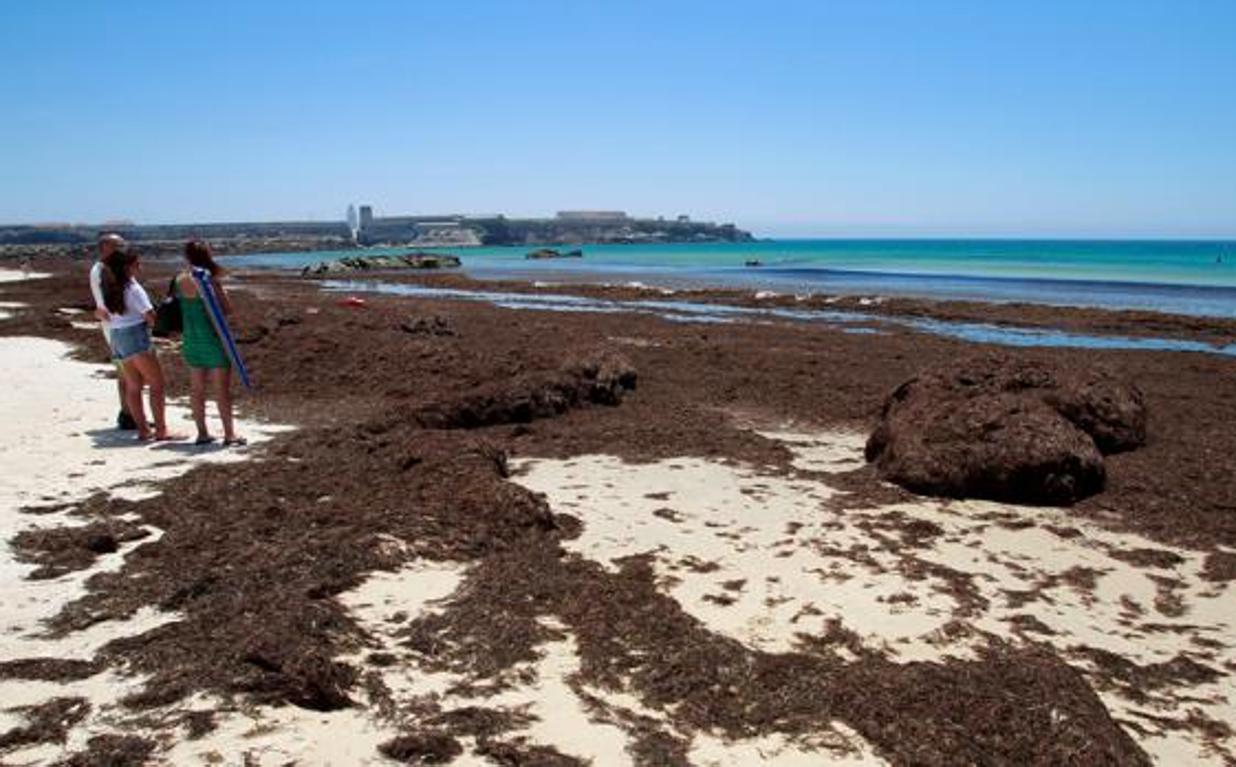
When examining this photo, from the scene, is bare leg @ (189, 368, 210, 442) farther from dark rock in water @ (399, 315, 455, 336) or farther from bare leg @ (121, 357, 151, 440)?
dark rock in water @ (399, 315, 455, 336)

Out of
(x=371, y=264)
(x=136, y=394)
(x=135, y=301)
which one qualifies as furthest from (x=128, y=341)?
(x=371, y=264)

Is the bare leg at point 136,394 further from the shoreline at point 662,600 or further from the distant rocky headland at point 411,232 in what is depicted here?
the distant rocky headland at point 411,232

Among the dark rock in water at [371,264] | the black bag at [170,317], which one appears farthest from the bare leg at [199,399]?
the dark rock in water at [371,264]

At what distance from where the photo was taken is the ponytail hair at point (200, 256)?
319 inches

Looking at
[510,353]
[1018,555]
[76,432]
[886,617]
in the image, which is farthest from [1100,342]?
[76,432]

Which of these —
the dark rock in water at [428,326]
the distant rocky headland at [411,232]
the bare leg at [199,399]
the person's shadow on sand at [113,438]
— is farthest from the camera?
the distant rocky headland at [411,232]

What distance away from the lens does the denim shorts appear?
824 centimetres

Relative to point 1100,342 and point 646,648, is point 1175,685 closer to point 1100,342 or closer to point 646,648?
point 646,648

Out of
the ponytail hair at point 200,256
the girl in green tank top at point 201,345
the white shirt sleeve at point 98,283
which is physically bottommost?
the girl in green tank top at point 201,345

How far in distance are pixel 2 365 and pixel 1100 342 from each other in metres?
20.3

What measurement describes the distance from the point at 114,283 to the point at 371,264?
56200 millimetres

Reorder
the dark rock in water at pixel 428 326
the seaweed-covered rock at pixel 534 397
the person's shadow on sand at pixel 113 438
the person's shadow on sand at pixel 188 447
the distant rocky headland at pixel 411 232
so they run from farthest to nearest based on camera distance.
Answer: the distant rocky headland at pixel 411 232 → the dark rock in water at pixel 428 326 → the seaweed-covered rock at pixel 534 397 → the person's shadow on sand at pixel 113 438 → the person's shadow on sand at pixel 188 447

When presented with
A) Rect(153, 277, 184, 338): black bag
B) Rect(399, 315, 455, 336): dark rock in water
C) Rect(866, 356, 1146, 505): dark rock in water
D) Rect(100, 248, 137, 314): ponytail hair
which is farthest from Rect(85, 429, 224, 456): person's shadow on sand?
Rect(399, 315, 455, 336): dark rock in water

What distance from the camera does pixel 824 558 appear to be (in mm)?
5684
